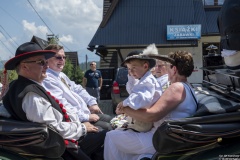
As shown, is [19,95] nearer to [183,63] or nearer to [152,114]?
[152,114]

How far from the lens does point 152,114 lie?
9.12 feet

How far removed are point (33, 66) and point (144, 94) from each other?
0.96 metres

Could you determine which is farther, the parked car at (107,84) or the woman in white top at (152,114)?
the parked car at (107,84)

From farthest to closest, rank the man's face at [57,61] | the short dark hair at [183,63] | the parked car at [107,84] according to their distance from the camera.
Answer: the parked car at [107,84] < the man's face at [57,61] < the short dark hair at [183,63]

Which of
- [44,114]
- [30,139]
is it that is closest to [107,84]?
[44,114]

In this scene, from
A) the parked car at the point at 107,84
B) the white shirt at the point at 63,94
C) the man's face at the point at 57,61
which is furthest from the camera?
the parked car at the point at 107,84

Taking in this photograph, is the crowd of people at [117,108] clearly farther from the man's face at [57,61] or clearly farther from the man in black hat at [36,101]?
the man's face at [57,61]

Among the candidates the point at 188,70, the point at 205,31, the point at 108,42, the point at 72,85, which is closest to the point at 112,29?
the point at 108,42

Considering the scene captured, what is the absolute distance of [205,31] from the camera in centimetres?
1773

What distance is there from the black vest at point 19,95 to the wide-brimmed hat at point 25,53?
0.13 metres

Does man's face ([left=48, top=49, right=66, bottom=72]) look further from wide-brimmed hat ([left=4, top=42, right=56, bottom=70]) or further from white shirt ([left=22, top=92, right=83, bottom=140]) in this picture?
white shirt ([left=22, top=92, right=83, bottom=140])

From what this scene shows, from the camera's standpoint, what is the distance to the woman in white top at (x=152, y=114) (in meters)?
2.80

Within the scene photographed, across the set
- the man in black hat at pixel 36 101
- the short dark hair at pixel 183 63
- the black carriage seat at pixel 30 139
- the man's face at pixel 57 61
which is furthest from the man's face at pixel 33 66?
the short dark hair at pixel 183 63

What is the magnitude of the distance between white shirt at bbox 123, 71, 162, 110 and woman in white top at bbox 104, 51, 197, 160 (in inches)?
2.0
